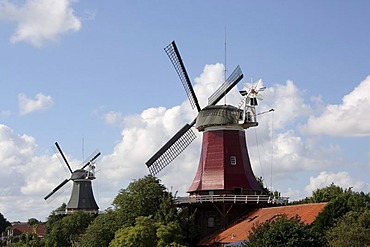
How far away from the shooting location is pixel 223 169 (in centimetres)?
4681

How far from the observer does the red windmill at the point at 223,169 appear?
45812 mm

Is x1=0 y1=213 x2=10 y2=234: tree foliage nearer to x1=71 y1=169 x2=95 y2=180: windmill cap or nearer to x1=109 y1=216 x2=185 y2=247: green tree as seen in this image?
x1=71 y1=169 x2=95 y2=180: windmill cap

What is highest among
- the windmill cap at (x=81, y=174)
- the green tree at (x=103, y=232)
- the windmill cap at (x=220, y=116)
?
the windmill cap at (x=81, y=174)

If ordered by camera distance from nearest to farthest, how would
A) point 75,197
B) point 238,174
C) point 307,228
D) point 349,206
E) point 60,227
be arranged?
→ point 307,228, point 349,206, point 238,174, point 60,227, point 75,197

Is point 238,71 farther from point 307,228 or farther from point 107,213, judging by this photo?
point 307,228

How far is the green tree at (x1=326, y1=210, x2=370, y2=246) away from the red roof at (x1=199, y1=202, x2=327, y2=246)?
4.52 meters

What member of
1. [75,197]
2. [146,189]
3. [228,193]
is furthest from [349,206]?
[75,197]

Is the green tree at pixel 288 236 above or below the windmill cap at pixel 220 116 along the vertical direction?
below

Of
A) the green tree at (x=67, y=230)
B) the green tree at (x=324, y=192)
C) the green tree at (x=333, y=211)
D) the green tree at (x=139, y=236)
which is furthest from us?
the green tree at (x=67, y=230)

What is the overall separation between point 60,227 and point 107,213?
22.1 meters

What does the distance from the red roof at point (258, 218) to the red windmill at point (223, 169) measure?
1358 mm

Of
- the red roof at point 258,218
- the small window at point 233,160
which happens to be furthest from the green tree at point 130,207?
the small window at point 233,160

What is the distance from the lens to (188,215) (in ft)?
152

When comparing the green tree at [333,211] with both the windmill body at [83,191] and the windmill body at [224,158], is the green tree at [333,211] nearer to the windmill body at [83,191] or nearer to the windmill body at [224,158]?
the windmill body at [224,158]
